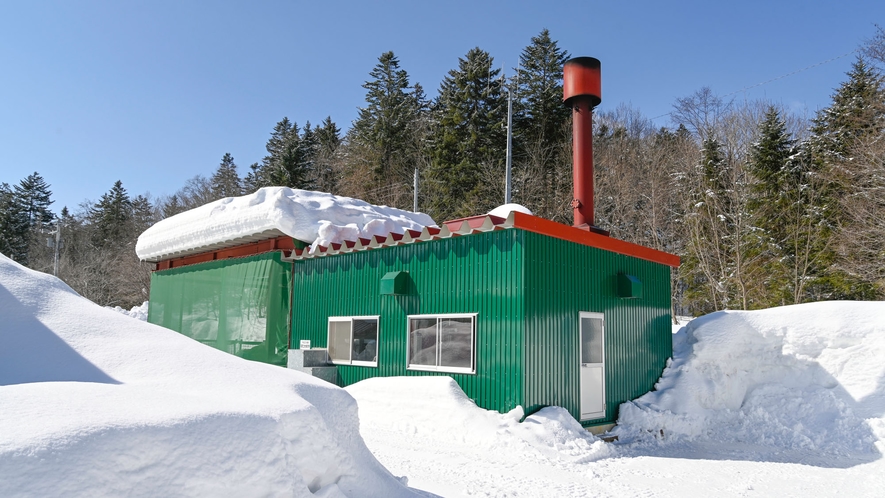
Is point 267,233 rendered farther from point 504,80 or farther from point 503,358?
point 504,80

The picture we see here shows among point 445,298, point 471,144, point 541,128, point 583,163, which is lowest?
point 445,298

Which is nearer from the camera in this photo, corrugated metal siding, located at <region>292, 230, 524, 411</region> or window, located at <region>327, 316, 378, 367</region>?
corrugated metal siding, located at <region>292, 230, 524, 411</region>

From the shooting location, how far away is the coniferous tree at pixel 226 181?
43875 millimetres

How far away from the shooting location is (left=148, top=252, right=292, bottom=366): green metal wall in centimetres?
1358

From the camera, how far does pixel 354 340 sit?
11672 mm

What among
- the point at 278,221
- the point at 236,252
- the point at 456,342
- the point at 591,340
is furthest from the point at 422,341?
the point at 236,252

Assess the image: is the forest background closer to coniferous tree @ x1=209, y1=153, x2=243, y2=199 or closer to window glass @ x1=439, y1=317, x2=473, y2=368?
coniferous tree @ x1=209, y1=153, x2=243, y2=199

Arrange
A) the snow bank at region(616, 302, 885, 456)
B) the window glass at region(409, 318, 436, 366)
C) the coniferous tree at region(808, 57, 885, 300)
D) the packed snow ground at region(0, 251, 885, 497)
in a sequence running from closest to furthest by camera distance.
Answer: the packed snow ground at region(0, 251, 885, 497) → the snow bank at region(616, 302, 885, 456) → the window glass at region(409, 318, 436, 366) → the coniferous tree at region(808, 57, 885, 300)

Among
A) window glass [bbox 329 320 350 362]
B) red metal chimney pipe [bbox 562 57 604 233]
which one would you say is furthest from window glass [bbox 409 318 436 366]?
red metal chimney pipe [bbox 562 57 604 233]

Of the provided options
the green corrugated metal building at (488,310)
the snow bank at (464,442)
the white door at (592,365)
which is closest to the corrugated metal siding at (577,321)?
the green corrugated metal building at (488,310)

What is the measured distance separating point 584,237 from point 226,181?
4097 centimetres

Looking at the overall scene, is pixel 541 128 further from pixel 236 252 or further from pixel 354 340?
pixel 354 340

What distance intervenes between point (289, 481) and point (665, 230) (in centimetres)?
2627

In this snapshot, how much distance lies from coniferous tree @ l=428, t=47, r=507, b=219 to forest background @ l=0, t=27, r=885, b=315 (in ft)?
0.23
